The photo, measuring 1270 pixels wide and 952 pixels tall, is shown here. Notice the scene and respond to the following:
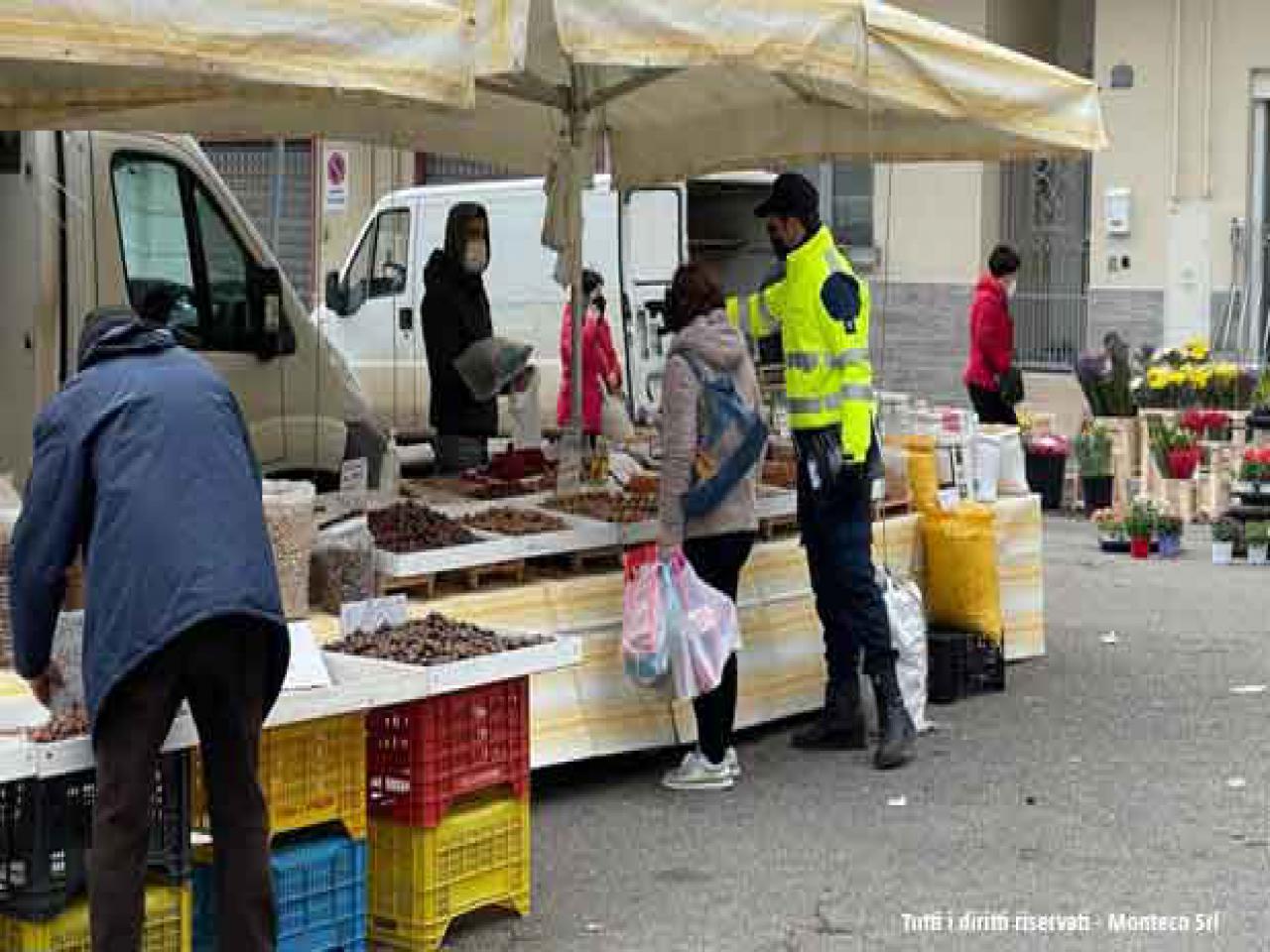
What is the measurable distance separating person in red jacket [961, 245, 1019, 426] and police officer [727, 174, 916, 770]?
6628 mm

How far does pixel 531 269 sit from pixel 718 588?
861cm

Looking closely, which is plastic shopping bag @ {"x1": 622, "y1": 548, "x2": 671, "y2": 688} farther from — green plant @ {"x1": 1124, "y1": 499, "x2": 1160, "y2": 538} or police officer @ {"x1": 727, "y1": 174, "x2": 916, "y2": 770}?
green plant @ {"x1": 1124, "y1": 499, "x2": 1160, "y2": 538}

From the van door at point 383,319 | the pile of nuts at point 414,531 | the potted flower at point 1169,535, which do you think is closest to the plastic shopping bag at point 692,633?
the pile of nuts at point 414,531

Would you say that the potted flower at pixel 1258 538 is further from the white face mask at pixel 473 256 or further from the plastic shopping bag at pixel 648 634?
the plastic shopping bag at pixel 648 634

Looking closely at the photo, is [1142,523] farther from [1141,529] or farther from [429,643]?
[429,643]

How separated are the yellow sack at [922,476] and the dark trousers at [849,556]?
147cm

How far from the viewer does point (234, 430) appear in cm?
557

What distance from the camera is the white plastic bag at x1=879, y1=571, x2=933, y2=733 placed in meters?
8.89

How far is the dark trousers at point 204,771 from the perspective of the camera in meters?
5.38

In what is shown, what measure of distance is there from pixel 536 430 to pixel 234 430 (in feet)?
16.5

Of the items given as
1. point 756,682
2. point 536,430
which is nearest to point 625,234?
point 536,430

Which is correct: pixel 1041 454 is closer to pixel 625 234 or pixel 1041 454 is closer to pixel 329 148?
pixel 625 234

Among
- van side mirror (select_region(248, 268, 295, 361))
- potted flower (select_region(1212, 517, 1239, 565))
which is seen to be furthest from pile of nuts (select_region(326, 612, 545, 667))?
potted flower (select_region(1212, 517, 1239, 565))

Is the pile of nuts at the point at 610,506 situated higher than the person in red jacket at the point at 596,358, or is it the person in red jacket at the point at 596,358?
the person in red jacket at the point at 596,358
